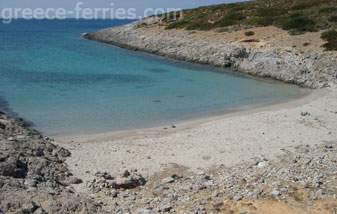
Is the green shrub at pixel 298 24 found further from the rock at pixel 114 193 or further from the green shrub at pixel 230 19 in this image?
the rock at pixel 114 193

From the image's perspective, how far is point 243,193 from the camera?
1081 cm

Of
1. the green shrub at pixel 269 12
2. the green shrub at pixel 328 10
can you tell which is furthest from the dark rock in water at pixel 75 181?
the green shrub at pixel 328 10

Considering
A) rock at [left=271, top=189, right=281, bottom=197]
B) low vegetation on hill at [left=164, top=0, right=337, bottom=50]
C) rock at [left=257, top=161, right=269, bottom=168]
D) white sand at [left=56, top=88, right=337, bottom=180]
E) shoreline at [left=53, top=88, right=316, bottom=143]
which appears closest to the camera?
rock at [left=271, top=189, right=281, bottom=197]

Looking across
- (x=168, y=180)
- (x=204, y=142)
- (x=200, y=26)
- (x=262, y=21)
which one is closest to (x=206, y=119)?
(x=204, y=142)

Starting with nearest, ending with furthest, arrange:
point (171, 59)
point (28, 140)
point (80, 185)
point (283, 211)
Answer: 1. point (283, 211)
2. point (80, 185)
3. point (28, 140)
4. point (171, 59)

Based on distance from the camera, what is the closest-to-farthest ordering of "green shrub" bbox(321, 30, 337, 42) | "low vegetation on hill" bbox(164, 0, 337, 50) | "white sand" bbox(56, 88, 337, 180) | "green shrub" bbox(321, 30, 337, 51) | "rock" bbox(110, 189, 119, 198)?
1. "rock" bbox(110, 189, 119, 198)
2. "white sand" bbox(56, 88, 337, 180)
3. "green shrub" bbox(321, 30, 337, 51)
4. "green shrub" bbox(321, 30, 337, 42)
5. "low vegetation on hill" bbox(164, 0, 337, 50)

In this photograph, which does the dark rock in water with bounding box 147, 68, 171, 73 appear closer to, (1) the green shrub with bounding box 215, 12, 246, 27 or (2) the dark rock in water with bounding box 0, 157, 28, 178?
(1) the green shrub with bounding box 215, 12, 246, 27

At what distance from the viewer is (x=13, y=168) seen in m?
10.7

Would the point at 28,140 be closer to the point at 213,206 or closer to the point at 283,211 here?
the point at 213,206

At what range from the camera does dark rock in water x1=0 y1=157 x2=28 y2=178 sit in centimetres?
1047

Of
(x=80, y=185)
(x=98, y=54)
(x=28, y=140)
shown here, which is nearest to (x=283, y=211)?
(x=80, y=185)

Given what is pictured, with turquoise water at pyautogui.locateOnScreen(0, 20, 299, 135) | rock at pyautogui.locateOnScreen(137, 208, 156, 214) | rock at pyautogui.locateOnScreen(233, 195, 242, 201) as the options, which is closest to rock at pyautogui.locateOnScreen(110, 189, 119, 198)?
rock at pyautogui.locateOnScreen(137, 208, 156, 214)

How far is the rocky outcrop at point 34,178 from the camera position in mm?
8961

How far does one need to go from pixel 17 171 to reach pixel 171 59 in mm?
33051
